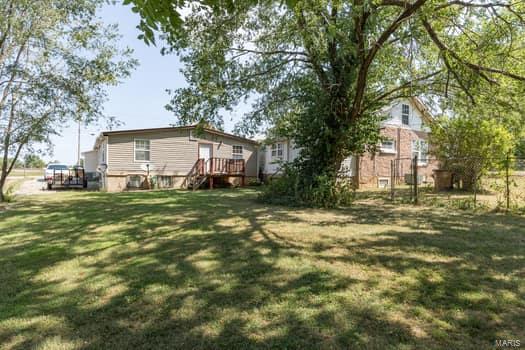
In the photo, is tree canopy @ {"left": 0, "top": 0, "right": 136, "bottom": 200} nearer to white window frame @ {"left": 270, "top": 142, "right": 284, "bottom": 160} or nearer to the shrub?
the shrub

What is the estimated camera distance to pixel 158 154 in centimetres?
1736

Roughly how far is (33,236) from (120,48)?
6.97 m

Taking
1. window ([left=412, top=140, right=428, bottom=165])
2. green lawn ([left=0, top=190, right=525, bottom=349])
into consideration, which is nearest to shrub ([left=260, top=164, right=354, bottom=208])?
green lawn ([left=0, top=190, right=525, bottom=349])

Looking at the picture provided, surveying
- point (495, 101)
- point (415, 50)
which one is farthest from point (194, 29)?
point (495, 101)

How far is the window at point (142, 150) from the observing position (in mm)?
16922

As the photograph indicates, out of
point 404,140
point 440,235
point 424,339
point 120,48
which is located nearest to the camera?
point 424,339

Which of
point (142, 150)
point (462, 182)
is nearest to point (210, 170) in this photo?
point (142, 150)

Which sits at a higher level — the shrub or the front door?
the front door

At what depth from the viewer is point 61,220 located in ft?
23.3

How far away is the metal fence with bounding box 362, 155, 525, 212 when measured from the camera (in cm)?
872

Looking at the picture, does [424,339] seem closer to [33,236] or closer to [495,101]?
[33,236]

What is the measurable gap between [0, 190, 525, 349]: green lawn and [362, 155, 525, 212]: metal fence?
2.98 metres

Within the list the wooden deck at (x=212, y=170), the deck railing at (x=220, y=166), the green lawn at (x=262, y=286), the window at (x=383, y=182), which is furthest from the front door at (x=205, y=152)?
the green lawn at (x=262, y=286)

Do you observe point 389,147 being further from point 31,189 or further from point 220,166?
point 31,189
